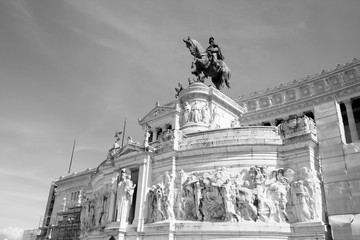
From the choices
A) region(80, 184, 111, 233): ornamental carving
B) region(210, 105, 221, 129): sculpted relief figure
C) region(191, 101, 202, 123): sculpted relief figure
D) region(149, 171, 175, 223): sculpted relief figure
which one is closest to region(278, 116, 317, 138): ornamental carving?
region(149, 171, 175, 223): sculpted relief figure

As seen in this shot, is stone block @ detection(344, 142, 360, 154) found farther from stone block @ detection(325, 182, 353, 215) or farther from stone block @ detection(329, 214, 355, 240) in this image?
stone block @ detection(329, 214, 355, 240)

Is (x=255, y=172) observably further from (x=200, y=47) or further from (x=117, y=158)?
(x=200, y=47)

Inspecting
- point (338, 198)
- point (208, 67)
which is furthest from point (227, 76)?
point (338, 198)

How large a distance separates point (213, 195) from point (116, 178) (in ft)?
23.4

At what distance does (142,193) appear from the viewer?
19.3 meters

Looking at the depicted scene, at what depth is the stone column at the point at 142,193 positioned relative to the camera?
726 inches


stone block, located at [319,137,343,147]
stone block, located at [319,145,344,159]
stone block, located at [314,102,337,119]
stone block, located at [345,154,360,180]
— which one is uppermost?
stone block, located at [314,102,337,119]

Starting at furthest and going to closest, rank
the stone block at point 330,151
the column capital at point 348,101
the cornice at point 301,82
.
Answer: the cornice at point 301,82, the column capital at point 348,101, the stone block at point 330,151

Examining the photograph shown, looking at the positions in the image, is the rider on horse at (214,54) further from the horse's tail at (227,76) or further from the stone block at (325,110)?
the stone block at (325,110)

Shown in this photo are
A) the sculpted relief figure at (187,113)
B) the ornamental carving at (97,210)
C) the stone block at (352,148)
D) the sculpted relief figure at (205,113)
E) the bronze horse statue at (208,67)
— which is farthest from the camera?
the bronze horse statue at (208,67)

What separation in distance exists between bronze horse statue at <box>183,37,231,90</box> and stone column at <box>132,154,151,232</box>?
1606cm

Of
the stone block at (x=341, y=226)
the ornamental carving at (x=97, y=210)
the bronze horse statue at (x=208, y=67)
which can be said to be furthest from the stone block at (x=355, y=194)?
the bronze horse statue at (x=208, y=67)

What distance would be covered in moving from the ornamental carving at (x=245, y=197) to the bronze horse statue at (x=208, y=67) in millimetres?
17941

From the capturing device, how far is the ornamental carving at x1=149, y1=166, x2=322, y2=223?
1590 centimetres
